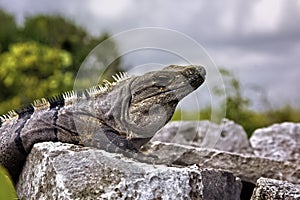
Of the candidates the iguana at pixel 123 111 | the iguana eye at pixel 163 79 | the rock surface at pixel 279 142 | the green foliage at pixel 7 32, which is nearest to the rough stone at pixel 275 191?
the iguana at pixel 123 111

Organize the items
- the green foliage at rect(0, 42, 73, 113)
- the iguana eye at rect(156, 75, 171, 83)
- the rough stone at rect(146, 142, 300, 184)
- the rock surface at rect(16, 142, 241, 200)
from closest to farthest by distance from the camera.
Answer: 1. the rock surface at rect(16, 142, 241, 200)
2. the iguana eye at rect(156, 75, 171, 83)
3. the rough stone at rect(146, 142, 300, 184)
4. the green foliage at rect(0, 42, 73, 113)

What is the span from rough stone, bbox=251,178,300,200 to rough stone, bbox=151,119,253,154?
3335mm

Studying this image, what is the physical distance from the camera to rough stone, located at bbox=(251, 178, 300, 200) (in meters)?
4.89

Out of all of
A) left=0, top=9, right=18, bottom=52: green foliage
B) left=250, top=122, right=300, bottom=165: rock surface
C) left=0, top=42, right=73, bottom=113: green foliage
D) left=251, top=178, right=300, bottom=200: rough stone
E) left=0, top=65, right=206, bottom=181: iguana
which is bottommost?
left=251, top=178, right=300, bottom=200: rough stone

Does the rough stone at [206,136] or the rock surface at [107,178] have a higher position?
the rough stone at [206,136]

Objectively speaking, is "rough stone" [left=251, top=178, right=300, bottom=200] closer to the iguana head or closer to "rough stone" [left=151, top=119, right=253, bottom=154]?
the iguana head

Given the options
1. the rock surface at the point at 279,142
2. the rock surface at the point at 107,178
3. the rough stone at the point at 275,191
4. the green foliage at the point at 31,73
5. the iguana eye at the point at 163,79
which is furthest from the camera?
the green foliage at the point at 31,73

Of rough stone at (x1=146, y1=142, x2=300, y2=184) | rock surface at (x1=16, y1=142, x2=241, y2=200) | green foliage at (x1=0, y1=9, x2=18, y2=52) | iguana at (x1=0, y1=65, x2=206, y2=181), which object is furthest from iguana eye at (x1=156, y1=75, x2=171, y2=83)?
green foliage at (x1=0, y1=9, x2=18, y2=52)

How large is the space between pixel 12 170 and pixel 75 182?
148 centimetres

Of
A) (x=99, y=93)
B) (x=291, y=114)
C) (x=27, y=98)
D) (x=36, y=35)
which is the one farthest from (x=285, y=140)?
(x=36, y=35)

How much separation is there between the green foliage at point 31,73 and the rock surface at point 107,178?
13.3 meters

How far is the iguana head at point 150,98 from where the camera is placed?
5.06m

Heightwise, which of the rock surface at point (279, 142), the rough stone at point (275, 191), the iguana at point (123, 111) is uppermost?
the rock surface at point (279, 142)

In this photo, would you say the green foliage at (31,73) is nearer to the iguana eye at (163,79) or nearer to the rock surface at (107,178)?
the iguana eye at (163,79)
